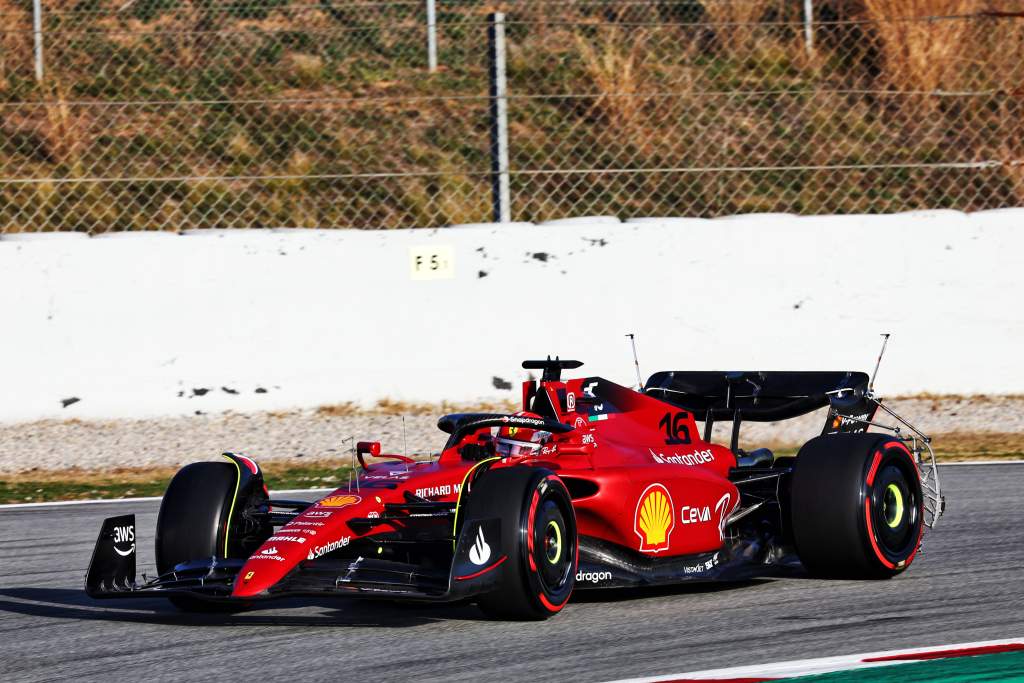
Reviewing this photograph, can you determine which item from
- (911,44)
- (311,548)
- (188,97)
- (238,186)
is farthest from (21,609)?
(911,44)

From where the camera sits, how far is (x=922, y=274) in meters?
12.7

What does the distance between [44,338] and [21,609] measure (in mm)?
5548

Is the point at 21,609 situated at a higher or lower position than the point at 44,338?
lower

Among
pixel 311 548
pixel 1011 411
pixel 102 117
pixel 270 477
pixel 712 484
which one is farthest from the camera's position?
pixel 102 117

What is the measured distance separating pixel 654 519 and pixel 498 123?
683 cm

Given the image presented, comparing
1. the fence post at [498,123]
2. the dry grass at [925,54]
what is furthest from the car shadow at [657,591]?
the dry grass at [925,54]

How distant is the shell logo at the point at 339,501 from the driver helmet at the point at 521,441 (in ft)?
2.62

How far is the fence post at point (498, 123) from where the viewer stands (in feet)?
41.9

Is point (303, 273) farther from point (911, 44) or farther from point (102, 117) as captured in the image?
point (911, 44)

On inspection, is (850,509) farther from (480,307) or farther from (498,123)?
(498,123)

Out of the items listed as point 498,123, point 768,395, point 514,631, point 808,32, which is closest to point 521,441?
point 514,631

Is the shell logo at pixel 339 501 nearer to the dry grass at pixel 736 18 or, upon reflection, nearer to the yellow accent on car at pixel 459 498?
the yellow accent on car at pixel 459 498

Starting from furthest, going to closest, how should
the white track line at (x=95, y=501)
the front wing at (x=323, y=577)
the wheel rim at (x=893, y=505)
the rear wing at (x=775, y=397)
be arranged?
the white track line at (x=95, y=501)
the rear wing at (x=775, y=397)
the wheel rim at (x=893, y=505)
the front wing at (x=323, y=577)

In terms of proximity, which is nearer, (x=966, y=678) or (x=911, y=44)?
(x=966, y=678)
